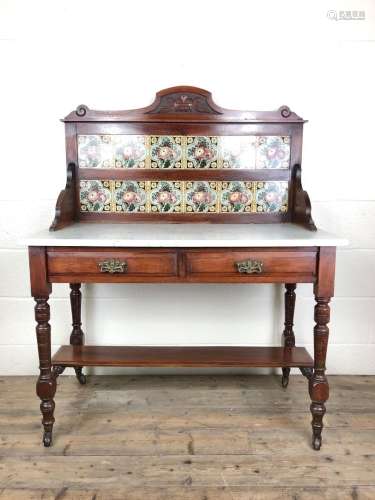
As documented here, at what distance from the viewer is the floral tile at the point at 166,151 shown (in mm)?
2295

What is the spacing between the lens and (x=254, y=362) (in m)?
1.99

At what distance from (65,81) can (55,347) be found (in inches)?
62.6

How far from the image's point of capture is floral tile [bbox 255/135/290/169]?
2.30 meters

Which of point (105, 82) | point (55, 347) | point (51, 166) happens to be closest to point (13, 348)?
point (55, 347)

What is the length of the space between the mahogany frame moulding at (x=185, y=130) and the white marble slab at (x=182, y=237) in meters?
0.25

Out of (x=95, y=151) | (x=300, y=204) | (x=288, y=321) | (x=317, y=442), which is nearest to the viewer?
(x=317, y=442)

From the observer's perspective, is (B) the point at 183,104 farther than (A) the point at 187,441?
Yes

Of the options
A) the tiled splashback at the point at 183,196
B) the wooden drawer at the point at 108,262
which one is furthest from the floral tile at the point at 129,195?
the wooden drawer at the point at 108,262

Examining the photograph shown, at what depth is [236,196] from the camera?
92.0 inches

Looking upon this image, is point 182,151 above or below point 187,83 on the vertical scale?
below

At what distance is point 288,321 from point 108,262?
1.20 meters

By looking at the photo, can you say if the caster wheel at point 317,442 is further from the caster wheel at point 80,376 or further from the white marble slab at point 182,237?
the caster wheel at point 80,376
